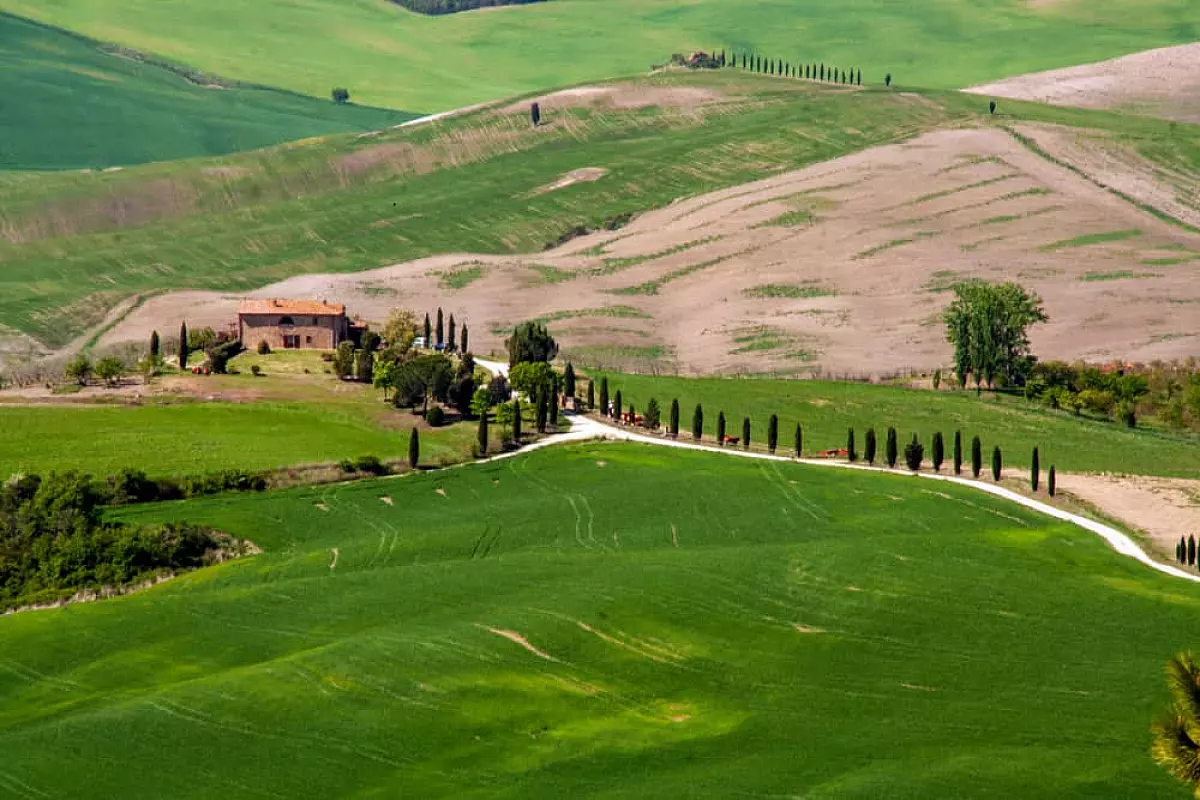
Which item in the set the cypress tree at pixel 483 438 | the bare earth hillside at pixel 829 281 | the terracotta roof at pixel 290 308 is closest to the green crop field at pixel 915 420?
the cypress tree at pixel 483 438

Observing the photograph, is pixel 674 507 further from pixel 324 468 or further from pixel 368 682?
pixel 368 682

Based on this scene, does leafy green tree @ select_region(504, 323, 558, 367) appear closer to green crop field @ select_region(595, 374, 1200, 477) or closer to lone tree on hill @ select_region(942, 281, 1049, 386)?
green crop field @ select_region(595, 374, 1200, 477)

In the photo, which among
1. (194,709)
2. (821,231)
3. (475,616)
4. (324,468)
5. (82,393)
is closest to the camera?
(194,709)

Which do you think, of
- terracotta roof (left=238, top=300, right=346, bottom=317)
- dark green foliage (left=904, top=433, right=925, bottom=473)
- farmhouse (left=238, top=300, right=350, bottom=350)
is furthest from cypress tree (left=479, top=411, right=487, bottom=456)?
terracotta roof (left=238, top=300, right=346, bottom=317)

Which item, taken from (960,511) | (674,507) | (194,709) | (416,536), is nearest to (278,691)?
(194,709)

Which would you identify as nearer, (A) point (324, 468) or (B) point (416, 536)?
(B) point (416, 536)

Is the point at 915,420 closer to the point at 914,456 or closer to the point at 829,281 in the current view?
the point at 914,456
